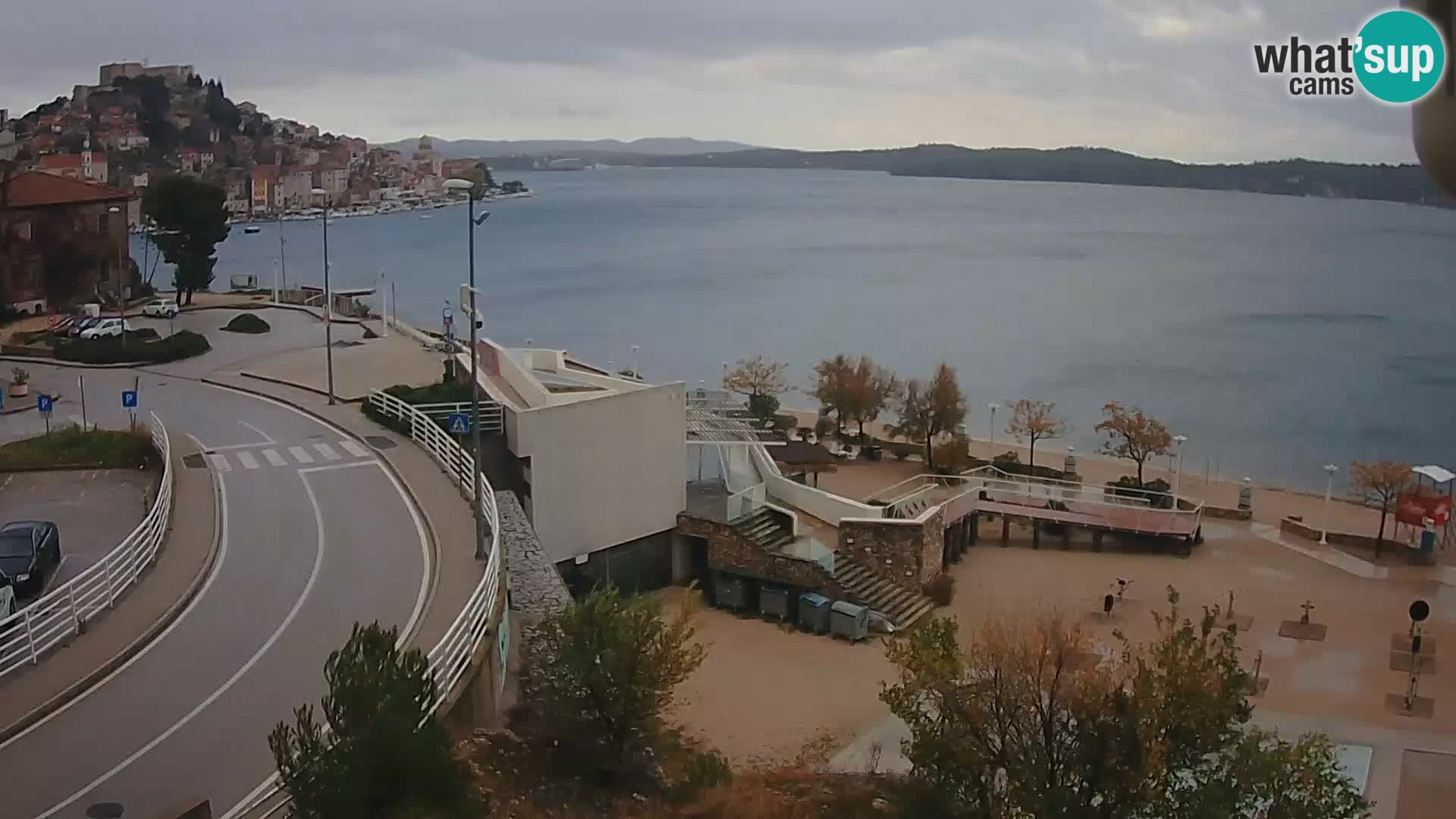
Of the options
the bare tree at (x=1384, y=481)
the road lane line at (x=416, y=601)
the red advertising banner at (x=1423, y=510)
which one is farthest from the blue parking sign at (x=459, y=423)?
the red advertising banner at (x=1423, y=510)

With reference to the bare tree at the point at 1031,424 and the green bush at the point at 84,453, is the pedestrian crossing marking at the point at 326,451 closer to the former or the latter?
the green bush at the point at 84,453

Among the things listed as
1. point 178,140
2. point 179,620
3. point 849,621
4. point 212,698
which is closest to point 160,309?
point 849,621

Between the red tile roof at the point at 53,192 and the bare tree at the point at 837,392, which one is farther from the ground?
the red tile roof at the point at 53,192

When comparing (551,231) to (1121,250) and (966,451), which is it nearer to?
(1121,250)

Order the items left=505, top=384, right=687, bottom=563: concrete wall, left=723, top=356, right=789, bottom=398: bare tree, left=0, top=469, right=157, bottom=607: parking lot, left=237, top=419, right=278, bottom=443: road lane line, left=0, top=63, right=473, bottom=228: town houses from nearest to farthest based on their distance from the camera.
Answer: left=0, top=469, right=157, bottom=607: parking lot < left=505, top=384, right=687, bottom=563: concrete wall < left=237, top=419, right=278, bottom=443: road lane line < left=723, top=356, right=789, bottom=398: bare tree < left=0, top=63, right=473, bottom=228: town houses

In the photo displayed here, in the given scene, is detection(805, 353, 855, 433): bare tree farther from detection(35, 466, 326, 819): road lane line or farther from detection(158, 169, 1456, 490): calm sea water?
detection(35, 466, 326, 819): road lane line

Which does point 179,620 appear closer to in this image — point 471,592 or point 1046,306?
point 471,592

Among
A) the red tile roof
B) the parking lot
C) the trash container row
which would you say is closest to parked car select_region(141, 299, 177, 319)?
the red tile roof
